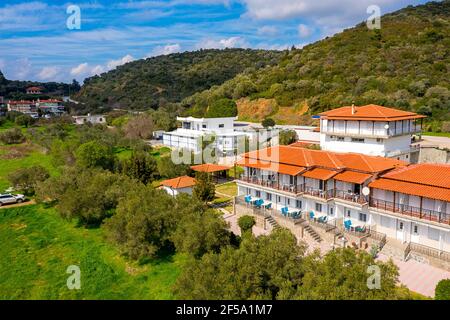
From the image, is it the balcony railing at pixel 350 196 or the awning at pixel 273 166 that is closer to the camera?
the balcony railing at pixel 350 196

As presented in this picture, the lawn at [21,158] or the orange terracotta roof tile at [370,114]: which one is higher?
the orange terracotta roof tile at [370,114]

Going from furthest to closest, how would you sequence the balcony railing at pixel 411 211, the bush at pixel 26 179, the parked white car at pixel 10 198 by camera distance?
1. the bush at pixel 26 179
2. the parked white car at pixel 10 198
3. the balcony railing at pixel 411 211

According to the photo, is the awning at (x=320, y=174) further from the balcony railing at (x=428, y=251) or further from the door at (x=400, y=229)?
the balcony railing at (x=428, y=251)

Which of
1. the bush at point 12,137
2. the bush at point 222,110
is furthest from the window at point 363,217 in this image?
the bush at point 12,137

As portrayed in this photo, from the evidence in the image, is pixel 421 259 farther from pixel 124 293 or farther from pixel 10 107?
pixel 10 107

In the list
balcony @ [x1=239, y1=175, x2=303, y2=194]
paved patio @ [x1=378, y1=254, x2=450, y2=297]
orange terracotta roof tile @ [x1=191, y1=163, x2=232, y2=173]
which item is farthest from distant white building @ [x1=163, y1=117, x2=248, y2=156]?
paved patio @ [x1=378, y1=254, x2=450, y2=297]

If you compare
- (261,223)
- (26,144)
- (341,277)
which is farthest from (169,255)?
(26,144)

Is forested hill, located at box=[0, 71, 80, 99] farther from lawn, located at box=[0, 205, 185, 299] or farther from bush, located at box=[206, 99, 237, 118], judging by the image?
lawn, located at box=[0, 205, 185, 299]

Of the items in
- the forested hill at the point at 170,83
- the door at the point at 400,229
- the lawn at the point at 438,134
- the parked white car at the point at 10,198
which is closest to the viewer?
the door at the point at 400,229
